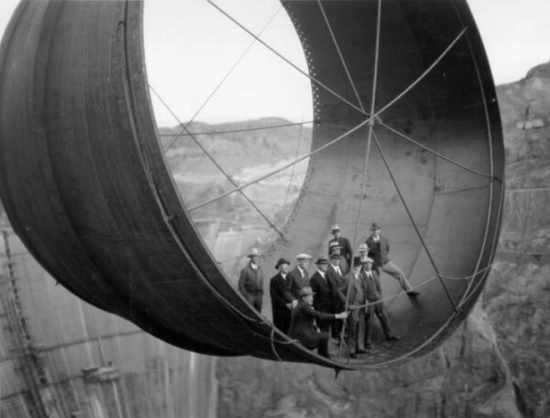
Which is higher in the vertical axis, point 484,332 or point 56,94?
point 56,94

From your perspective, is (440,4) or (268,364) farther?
(268,364)

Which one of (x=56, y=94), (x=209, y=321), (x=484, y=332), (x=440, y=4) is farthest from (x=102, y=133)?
(x=484, y=332)

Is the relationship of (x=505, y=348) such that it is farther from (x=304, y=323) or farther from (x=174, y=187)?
(x=174, y=187)

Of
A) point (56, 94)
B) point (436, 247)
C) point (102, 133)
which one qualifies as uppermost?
point (56, 94)

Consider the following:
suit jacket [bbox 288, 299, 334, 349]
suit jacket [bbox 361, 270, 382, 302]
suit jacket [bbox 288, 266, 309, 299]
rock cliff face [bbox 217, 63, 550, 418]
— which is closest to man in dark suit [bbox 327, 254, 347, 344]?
suit jacket [bbox 361, 270, 382, 302]

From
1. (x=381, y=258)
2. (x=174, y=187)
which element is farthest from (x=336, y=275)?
(x=174, y=187)

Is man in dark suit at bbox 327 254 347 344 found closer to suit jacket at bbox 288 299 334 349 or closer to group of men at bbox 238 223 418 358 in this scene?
group of men at bbox 238 223 418 358

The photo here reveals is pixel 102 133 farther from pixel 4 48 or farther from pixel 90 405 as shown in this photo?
pixel 90 405

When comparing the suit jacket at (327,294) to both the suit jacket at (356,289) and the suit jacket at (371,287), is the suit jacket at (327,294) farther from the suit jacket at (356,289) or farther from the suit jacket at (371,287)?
the suit jacket at (371,287)
